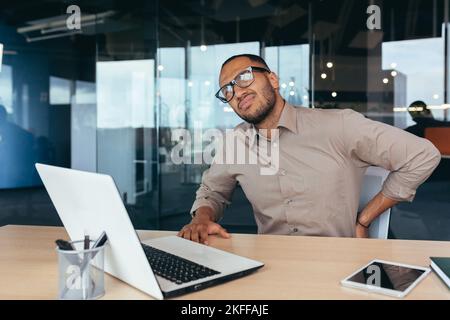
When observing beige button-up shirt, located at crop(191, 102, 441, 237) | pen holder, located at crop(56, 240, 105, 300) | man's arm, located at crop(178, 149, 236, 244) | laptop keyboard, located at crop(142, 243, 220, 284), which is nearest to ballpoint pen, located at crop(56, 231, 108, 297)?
pen holder, located at crop(56, 240, 105, 300)

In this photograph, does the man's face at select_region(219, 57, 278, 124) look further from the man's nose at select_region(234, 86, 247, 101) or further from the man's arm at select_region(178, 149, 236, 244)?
the man's arm at select_region(178, 149, 236, 244)

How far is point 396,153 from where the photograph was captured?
1.62m

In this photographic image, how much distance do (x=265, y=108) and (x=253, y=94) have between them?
3.1 inches

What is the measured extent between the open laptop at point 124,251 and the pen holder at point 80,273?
0.04 metres

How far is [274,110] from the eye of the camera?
1807mm

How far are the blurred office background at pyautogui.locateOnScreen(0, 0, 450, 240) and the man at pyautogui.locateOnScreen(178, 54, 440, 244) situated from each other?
8.67 ft

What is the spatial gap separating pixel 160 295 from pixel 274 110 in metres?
1.14

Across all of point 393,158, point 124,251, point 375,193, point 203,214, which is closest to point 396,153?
point 393,158

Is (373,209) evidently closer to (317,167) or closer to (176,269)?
(317,167)

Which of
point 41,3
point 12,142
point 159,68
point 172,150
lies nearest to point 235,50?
point 159,68

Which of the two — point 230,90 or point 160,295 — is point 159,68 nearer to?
point 230,90

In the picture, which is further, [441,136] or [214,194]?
[441,136]

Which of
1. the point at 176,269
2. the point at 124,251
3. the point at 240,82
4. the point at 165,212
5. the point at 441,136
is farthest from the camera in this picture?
the point at 165,212

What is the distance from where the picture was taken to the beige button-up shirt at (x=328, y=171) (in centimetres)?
161
